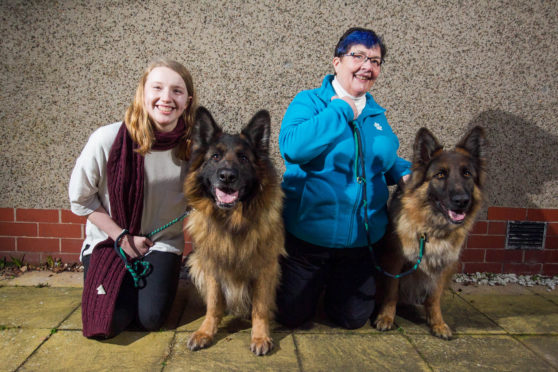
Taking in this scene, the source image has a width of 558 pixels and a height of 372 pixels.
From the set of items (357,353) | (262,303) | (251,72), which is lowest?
(357,353)

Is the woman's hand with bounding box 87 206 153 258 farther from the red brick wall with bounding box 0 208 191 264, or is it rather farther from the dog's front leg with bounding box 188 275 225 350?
the red brick wall with bounding box 0 208 191 264

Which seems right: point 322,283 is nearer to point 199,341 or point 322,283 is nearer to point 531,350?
point 199,341

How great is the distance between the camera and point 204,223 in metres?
2.69

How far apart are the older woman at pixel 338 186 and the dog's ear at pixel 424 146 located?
190mm

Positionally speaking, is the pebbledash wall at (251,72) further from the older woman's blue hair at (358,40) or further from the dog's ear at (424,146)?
the dog's ear at (424,146)

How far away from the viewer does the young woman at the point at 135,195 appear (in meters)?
2.75

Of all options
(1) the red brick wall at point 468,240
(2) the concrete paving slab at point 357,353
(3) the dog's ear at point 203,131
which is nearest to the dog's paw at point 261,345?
(2) the concrete paving slab at point 357,353

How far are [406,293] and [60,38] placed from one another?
13.8ft

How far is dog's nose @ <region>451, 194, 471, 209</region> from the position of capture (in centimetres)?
262

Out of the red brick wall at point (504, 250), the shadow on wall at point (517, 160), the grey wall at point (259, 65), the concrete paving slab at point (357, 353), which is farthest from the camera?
the red brick wall at point (504, 250)

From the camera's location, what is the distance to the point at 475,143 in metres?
2.87

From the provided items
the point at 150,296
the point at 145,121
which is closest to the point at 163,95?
the point at 145,121

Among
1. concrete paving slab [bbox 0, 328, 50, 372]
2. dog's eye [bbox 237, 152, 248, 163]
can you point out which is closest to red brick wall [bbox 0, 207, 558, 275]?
concrete paving slab [bbox 0, 328, 50, 372]

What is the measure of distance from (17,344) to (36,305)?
0.65 meters
